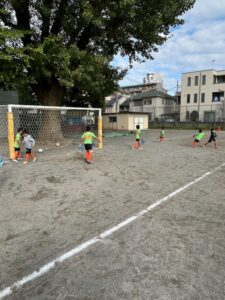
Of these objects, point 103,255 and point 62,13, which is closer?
point 103,255

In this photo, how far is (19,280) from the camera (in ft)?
Answer: 10.6

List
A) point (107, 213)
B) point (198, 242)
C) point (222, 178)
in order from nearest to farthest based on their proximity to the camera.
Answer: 1. point (198, 242)
2. point (107, 213)
3. point (222, 178)

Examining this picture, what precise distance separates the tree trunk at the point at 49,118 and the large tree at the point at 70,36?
0.21 ft

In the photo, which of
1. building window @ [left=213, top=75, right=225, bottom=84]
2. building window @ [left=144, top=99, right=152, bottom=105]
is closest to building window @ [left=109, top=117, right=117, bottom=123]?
building window @ [left=144, top=99, right=152, bottom=105]

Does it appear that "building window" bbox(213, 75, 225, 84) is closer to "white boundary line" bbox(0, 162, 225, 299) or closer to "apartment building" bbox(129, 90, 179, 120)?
"apartment building" bbox(129, 90, 179, 120)

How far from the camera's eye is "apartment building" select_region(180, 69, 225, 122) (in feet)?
145

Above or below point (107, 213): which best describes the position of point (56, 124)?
above

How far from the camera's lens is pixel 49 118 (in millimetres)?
17312

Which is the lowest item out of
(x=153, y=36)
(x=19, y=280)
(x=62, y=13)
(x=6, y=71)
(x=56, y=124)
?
(x=19, y=280)

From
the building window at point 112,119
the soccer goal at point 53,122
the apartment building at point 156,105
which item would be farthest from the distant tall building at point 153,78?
the soccer goal at point 53,122

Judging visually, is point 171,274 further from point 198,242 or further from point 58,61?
point 58,61

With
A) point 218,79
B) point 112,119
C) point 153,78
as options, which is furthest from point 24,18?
point 153,78

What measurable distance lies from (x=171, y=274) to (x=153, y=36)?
15.9 meters

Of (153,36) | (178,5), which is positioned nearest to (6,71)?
(153,36)
